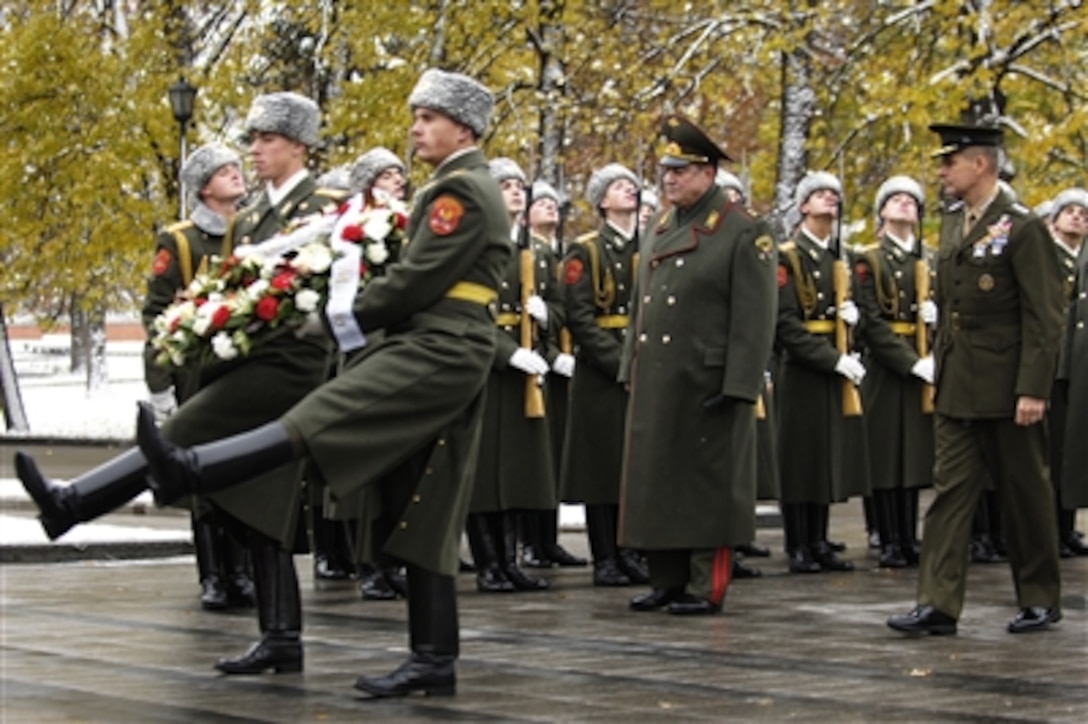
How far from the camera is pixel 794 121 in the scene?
87.2 feet

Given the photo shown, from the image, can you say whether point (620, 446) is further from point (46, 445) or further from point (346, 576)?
point (46, 445)

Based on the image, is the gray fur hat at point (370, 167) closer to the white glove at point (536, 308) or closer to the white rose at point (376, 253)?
the white glove at point (536, 308)

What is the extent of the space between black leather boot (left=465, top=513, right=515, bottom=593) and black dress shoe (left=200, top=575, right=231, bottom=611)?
141 centimetres

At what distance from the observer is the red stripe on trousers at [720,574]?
1197cm

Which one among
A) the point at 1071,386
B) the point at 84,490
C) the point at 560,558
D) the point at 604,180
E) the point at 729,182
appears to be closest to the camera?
the point at 84,490

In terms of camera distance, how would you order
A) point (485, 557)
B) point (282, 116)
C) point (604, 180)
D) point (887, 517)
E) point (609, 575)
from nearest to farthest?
point (282, 116) → point (485, 557) → point (609, 575) → point (604, 180) → point (887, 517)

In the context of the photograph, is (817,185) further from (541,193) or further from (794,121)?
(794,121)

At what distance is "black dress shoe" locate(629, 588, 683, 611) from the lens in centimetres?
1214

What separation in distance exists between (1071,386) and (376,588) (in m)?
4.85

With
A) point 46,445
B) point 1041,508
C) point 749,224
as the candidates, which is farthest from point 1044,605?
point 46,445

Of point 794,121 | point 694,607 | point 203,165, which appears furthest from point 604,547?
point 794,121

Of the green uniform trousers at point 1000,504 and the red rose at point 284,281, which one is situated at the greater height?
the red rose at point 284,281

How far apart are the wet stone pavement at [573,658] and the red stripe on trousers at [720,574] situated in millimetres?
115

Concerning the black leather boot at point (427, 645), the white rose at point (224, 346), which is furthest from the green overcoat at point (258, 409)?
the black leather boot at point (427, 645)
